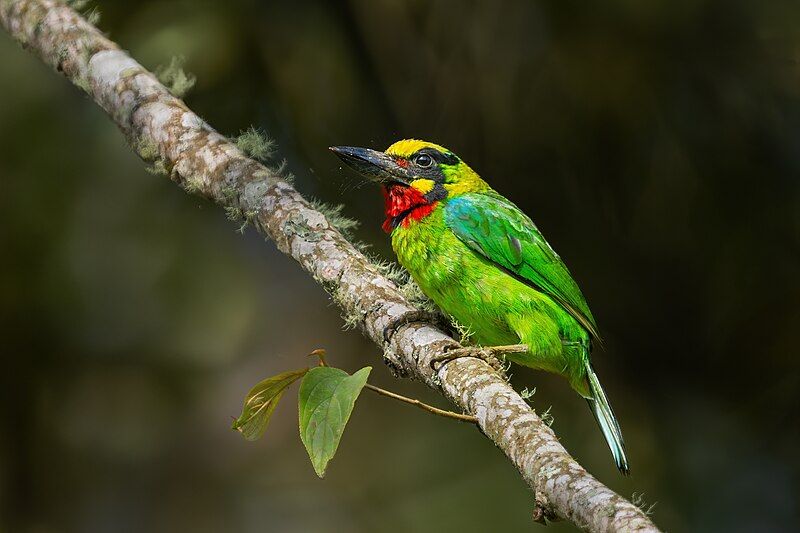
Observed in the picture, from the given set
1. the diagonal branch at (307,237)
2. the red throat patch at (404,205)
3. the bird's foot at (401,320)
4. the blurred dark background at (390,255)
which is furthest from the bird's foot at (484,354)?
the blurred dark background at (390,255)

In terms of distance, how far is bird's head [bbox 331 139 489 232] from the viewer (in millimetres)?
3352

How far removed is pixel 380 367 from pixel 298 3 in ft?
7.17

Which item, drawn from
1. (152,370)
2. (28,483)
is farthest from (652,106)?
(28,483)

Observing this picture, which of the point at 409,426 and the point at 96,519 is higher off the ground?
the point at 409,426

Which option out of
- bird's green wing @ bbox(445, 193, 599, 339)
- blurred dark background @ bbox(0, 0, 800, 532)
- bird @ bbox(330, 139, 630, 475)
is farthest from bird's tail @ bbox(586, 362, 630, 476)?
blurred dark background @ bbox(0, 0, 800, 532)

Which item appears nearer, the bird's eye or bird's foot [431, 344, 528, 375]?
bird's foot [431, 344, 528, 375]

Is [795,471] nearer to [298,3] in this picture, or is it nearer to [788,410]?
[788,410]

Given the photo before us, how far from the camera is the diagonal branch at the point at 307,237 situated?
173cm

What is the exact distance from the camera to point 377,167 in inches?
133

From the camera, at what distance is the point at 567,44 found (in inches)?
198

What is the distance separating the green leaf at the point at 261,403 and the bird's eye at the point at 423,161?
139 cm

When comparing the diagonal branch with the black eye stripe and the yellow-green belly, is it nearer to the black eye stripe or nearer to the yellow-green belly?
the yellow-green belly

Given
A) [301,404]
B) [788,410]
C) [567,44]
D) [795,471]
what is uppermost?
[567,44]

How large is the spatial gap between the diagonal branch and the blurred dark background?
161 cm
